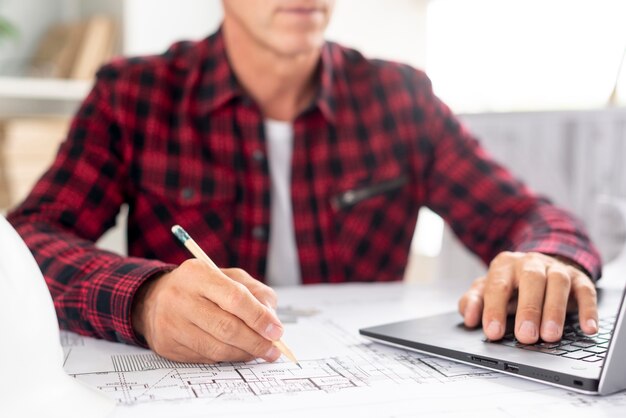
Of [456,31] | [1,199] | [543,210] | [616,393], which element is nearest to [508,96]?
[456,31]

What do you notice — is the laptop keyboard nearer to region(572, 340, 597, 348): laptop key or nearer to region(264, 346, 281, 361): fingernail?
region(572, 340, 597, 348): laptop key

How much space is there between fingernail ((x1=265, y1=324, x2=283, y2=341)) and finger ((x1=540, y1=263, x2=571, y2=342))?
0.86 feet

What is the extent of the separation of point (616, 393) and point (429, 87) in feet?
3.19

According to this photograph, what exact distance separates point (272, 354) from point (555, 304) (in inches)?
11.7

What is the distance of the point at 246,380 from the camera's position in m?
0.68

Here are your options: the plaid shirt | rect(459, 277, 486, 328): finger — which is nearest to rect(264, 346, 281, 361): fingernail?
rect(459, 277, 486, 328): finger

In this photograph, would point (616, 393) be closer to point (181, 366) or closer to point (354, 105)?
point (181, 366)

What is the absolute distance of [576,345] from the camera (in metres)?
0.73

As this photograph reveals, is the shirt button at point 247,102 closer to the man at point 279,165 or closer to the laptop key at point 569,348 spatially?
the man at point 279,165

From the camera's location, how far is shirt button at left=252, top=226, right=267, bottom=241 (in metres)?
1.33

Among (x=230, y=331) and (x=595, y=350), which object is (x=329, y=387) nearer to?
(x=230, y=331)

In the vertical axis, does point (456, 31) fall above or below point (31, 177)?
above

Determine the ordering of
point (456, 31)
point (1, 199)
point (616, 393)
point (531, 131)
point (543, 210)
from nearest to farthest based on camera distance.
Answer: point (616, 393), point (543, 210), point (531, 131), point (1, 199), point (456, 31)

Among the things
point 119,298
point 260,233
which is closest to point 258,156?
point 260,233
